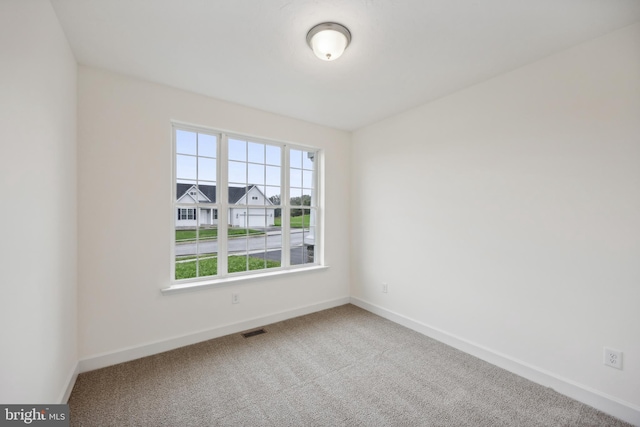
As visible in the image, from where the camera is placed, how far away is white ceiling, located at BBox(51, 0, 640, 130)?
1654 mm

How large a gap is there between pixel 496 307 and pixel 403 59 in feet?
7.73

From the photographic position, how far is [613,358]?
1.84 meters

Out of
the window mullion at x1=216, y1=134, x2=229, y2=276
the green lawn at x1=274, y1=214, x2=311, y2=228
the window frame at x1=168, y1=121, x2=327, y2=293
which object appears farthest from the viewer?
the green lawn at x1=274, y1=214, x2=311, y2=228

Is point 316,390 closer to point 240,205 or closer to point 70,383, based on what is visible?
point 70,383

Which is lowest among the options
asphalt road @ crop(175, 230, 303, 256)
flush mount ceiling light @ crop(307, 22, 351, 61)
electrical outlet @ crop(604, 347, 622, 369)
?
electrical outlet @ crop(604, 347, 622, 369)

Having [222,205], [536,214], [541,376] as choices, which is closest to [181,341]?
[222,205]

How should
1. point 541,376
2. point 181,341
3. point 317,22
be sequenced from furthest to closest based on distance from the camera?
point 181,341, point 541,376, point 317,22

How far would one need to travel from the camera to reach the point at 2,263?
1.16m

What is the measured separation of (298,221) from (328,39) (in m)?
2.36

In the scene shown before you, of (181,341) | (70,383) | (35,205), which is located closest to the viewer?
(35,205)

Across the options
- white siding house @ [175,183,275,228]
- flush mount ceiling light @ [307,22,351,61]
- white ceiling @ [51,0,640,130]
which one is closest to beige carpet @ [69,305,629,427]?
white siding house @ [175,183,275,228]

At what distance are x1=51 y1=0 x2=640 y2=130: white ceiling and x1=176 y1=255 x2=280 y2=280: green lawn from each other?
1845 mm

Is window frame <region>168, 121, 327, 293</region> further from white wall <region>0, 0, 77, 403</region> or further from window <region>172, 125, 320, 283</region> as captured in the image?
white wall <region>0, 0, 77, 403</region>

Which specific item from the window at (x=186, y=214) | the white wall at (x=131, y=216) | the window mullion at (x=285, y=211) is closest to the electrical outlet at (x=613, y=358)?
the window mullion at (x=285, y=211)
